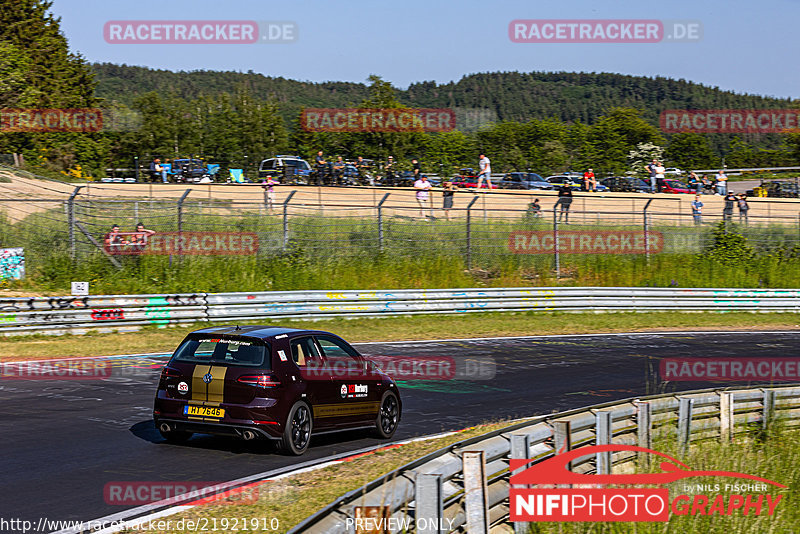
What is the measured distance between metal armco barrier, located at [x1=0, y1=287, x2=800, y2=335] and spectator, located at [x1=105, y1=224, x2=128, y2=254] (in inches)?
161

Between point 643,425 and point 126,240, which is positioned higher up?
point 126,240

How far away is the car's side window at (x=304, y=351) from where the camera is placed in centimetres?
980

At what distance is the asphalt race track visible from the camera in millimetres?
8172

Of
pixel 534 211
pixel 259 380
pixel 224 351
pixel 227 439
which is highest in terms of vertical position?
pixel 534 211

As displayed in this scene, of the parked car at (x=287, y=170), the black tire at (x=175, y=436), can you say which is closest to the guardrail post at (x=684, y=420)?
the black tire at (x=175, y=436)

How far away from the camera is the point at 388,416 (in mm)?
11023

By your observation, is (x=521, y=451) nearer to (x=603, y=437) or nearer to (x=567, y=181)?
(x=603, y=437)

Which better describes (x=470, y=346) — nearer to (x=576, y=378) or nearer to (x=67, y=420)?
(x=576, y=378)

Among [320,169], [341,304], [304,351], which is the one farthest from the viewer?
[320,169]

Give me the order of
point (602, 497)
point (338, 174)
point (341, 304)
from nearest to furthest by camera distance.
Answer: point (602, 497) < point (341, 304) < point (338, 174)

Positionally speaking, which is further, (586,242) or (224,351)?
(586,242)

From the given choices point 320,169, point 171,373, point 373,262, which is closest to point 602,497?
point 171,373

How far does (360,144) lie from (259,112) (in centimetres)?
1177

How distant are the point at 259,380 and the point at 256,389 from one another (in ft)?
0.34
